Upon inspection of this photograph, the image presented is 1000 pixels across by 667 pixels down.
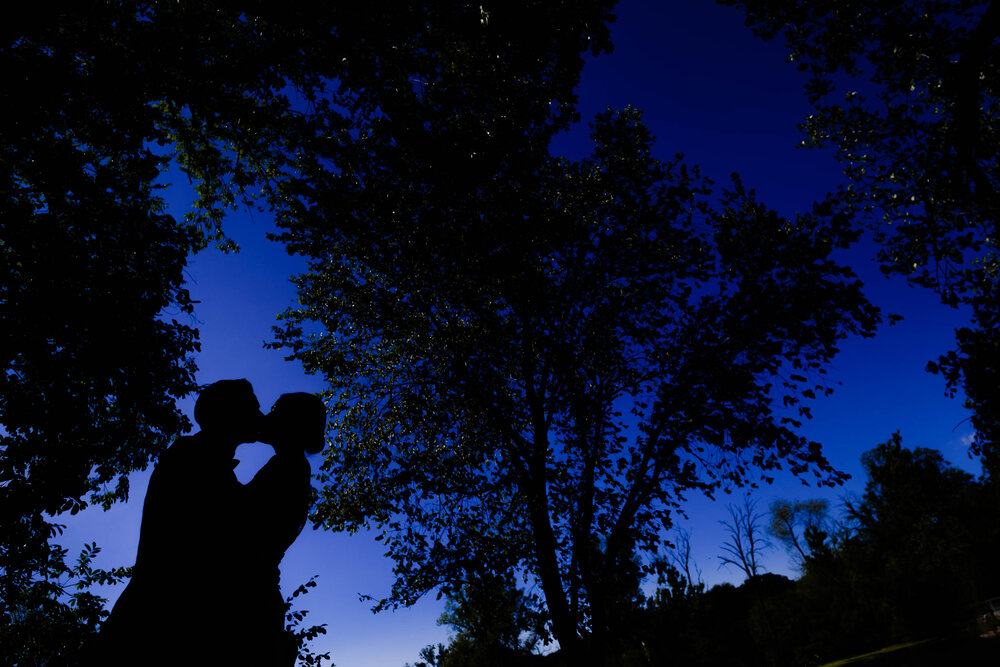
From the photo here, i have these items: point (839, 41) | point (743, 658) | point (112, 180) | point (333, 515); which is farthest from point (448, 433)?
point (743, 658)

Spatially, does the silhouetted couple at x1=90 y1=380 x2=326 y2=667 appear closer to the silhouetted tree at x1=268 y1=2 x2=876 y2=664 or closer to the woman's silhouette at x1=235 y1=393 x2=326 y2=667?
the woman's silhouette at x1=235 y1=393 x2=326 y2=667

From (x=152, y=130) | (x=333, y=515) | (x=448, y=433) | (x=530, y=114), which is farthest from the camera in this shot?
(x=448, y=433)

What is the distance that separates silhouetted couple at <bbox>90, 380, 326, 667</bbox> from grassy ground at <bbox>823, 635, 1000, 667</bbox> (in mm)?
28311

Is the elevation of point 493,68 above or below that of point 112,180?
above

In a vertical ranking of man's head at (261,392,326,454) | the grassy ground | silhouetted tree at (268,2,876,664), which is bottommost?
the grassy ground

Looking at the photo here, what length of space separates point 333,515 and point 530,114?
1080 centimetres

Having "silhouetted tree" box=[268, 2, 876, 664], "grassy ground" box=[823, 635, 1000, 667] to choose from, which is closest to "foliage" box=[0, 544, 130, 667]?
"silhouetted tree" box=[268, 2, 876, 664]

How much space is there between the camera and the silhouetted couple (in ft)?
4.69

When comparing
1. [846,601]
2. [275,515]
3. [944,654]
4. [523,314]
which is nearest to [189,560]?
[275,515]

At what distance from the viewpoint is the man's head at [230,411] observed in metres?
1.85

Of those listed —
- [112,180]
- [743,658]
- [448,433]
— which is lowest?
[743,658]

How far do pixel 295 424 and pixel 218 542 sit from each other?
49 centimetres

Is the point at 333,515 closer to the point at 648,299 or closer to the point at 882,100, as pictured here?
the point at 648,299

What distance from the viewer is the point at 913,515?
41.7 metres
